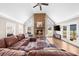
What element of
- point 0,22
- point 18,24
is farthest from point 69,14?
point 0,22

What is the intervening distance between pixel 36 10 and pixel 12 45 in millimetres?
963

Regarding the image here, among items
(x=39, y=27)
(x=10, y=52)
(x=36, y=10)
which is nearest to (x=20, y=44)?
(x=10, y=52)

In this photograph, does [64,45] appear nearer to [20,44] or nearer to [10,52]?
[20,44]

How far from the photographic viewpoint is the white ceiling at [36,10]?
8.16 feet

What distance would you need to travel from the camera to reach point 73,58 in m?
2.33

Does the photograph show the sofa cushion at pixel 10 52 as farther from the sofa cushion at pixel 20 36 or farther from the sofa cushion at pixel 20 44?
the sofa cushion at pixel 20 36

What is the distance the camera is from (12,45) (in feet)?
8.32

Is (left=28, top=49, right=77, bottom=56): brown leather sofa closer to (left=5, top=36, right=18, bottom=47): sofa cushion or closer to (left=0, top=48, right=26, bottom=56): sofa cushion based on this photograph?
(left=0, top=48, right=26, bottom=56): sofa cushion

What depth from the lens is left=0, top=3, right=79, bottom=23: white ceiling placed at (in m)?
2.49

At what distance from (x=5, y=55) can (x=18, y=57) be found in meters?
0.27

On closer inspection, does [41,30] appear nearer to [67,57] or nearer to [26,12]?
Answer: [26,12]

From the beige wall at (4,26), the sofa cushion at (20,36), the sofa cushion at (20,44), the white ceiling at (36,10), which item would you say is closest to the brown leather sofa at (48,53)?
the sofa cushion at (20,44)

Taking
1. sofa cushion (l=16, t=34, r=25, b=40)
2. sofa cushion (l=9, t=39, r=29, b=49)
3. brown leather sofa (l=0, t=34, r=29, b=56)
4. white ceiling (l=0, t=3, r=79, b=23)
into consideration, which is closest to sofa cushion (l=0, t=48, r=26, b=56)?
brown leather sofa (l=0, t=34, r=29, b=56)

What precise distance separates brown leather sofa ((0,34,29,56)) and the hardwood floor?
606 mm
